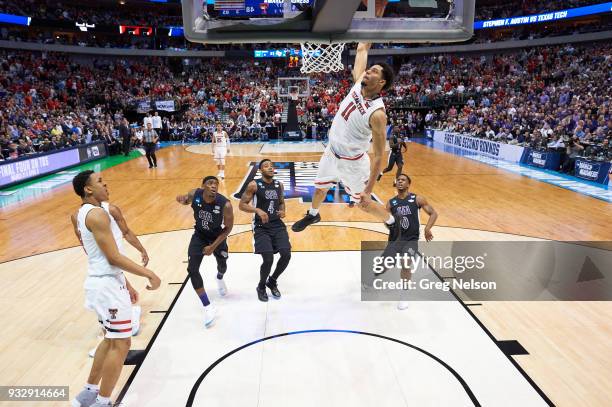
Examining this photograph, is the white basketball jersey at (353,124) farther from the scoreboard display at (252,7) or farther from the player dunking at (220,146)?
the player dunking at (220,146)

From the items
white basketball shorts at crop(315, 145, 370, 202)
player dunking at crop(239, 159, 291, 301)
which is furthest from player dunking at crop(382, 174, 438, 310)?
player dunking at crop(239, 159, 291, 301)

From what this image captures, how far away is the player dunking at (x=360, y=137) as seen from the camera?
156 inches

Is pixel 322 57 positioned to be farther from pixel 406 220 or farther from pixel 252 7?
pixel 406 220

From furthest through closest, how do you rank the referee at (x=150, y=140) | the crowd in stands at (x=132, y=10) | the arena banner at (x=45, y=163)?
the crowd in stands at (x=132, y=10) → the referee at (x=150, y=140) → the arena banner at (x=45, y=163)

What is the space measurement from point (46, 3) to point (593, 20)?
124 feet

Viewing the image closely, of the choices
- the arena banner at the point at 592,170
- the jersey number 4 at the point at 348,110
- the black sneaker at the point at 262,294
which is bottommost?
the black sneaker at the point at 262,294

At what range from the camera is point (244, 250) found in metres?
7.28

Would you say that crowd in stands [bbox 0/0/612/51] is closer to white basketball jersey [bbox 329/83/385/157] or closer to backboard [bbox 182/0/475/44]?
backboard [bbox 182/0/475/44]

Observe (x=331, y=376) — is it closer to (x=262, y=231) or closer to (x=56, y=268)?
(x=262, y=231)

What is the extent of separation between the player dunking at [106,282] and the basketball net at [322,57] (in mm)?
3163

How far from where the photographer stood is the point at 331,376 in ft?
12.7

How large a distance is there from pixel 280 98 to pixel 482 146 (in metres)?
14.1

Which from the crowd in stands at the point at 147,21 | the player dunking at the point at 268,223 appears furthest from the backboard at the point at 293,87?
the player dunking at the point at 268,223

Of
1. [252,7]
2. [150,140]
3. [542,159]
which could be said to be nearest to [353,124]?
[252,7]
